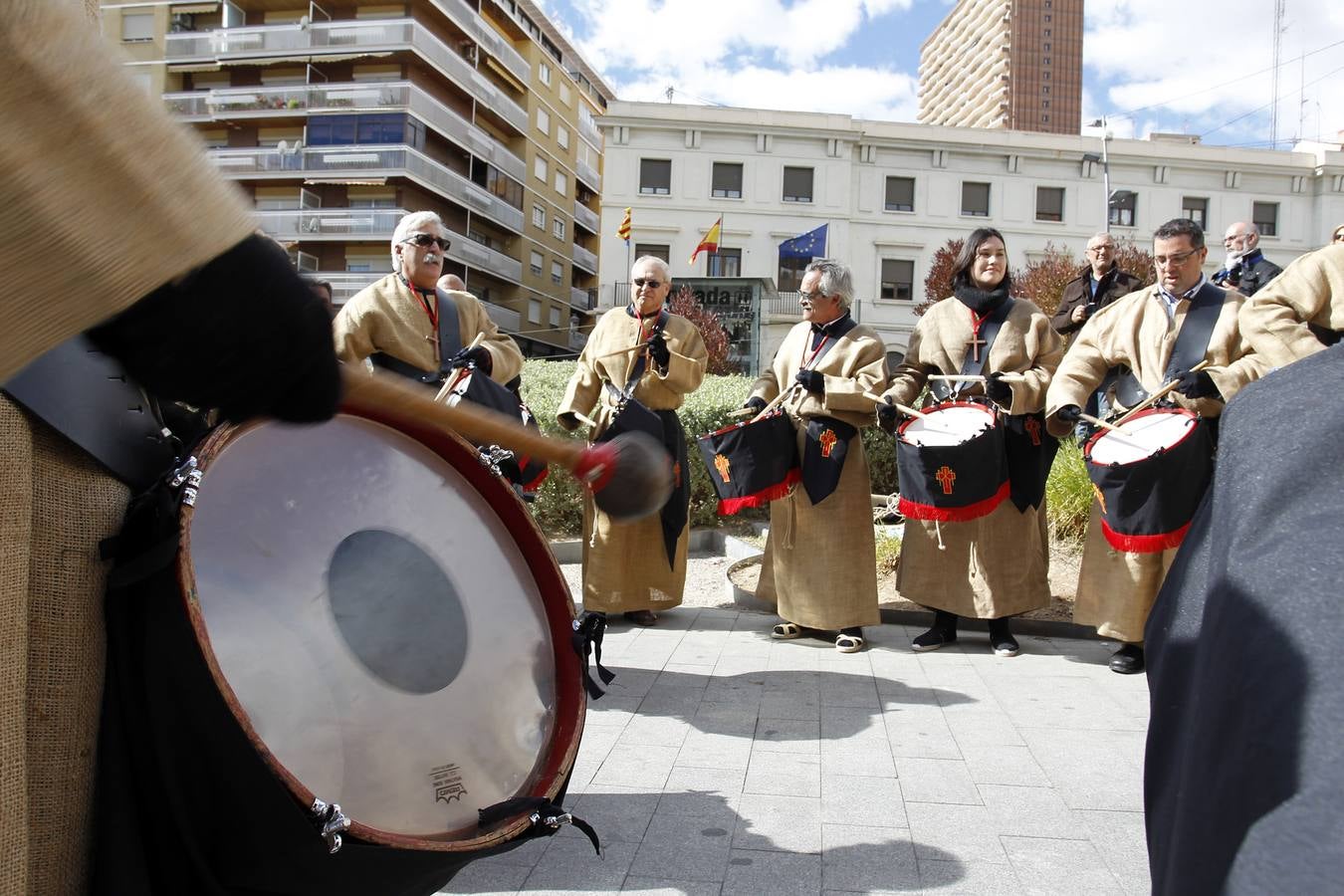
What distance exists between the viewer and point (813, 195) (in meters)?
37.6

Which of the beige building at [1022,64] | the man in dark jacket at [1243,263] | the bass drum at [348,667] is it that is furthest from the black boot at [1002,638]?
the beige building at [1022,64]

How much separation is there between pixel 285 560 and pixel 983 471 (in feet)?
12.0

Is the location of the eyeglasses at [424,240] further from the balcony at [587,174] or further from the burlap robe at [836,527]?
the balcony at [587,174]

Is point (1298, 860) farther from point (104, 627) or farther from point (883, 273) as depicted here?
point (883, 273)

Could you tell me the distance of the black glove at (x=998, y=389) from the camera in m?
4.80

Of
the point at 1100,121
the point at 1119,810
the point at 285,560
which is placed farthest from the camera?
the point at 1100,121

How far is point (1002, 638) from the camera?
5.11m

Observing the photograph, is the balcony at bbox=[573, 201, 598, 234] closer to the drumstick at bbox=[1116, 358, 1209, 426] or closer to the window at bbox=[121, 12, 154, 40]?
the window at bbox=[121, 12, 154, 40]

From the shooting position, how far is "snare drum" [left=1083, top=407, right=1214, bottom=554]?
398 cm

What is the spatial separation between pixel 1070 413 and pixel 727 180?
→ 34.9m

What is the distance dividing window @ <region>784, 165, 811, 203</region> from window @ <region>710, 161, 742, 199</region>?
187 centimetres

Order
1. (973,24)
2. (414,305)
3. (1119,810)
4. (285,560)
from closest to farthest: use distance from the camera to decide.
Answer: (285,560) < (1119,810) < (414,305) < (973,24)

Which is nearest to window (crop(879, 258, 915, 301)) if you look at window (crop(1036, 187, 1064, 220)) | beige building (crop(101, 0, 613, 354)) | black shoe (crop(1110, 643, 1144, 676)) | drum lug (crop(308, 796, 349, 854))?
window (crop(1036, 187, 1064, 220))

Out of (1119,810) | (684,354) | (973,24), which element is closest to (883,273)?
(684,354)
